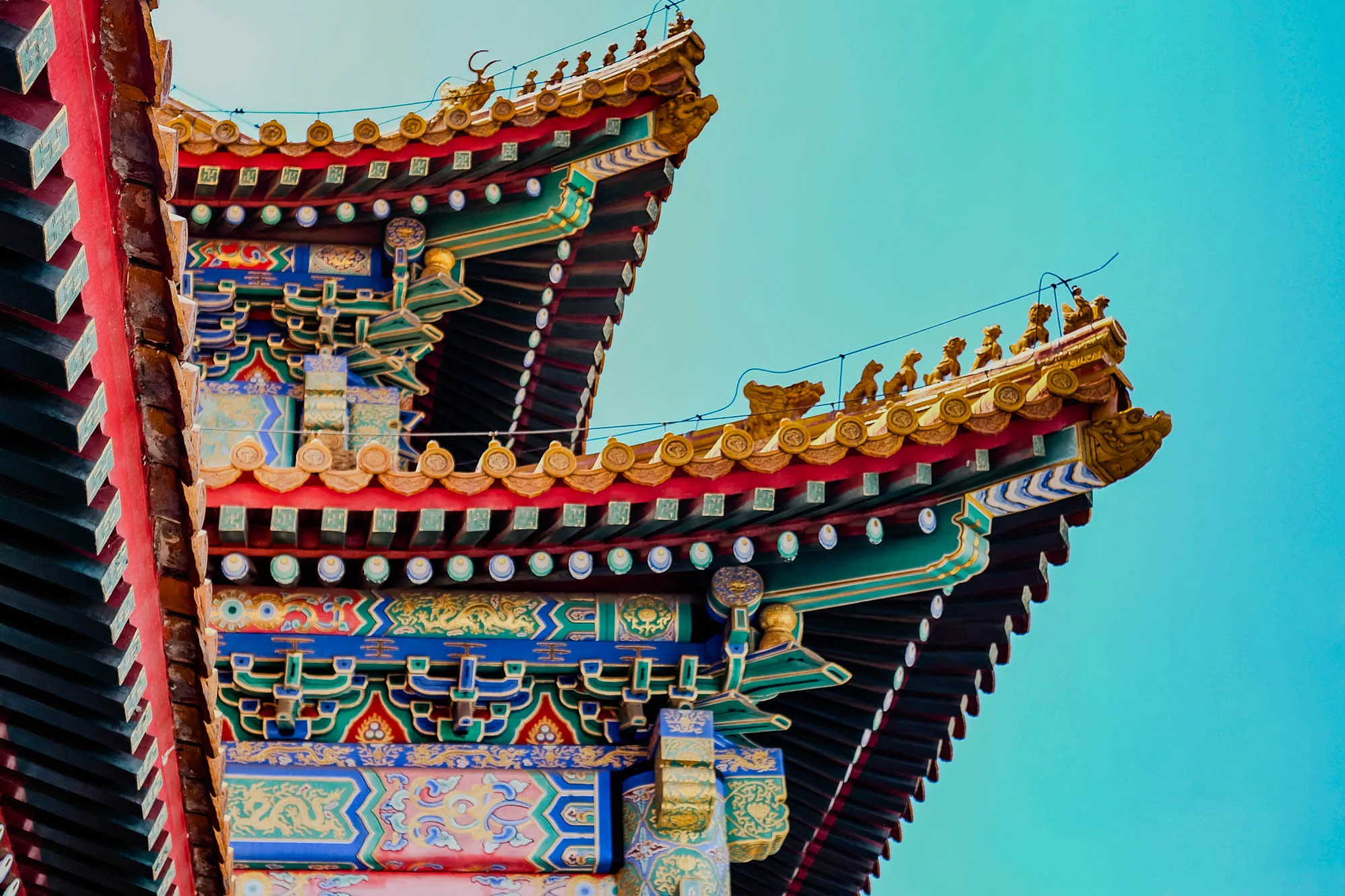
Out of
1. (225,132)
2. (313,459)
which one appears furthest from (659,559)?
(225,132)

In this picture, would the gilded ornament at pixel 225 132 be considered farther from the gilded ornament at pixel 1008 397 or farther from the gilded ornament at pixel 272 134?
the gilded ornament at pixel 1008 397

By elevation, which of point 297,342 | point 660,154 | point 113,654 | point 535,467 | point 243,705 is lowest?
point 113,654

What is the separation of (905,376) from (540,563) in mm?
2426

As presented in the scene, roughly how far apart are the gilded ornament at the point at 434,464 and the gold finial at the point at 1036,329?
3.07 m

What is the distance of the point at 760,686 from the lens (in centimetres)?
999

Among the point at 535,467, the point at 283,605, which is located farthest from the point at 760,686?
the point at 283,605

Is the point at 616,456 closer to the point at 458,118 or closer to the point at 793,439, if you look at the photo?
the point at 793,439

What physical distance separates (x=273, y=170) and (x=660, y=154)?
2.52 m

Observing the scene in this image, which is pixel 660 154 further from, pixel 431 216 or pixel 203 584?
pixel 203 584

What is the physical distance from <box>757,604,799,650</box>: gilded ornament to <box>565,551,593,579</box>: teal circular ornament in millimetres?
983

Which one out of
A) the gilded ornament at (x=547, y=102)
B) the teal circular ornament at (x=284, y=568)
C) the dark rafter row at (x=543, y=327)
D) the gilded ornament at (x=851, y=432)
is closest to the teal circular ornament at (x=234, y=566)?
the teal circular ornament at (x=284, y=568)

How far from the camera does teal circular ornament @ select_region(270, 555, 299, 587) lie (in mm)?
9328

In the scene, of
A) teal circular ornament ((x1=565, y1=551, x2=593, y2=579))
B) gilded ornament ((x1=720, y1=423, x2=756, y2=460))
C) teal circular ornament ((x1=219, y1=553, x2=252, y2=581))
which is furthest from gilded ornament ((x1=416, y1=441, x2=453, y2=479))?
gilded ornament ((x1=720, y1=423, x2=756, y2=460))

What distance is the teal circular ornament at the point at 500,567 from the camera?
9469 mm
